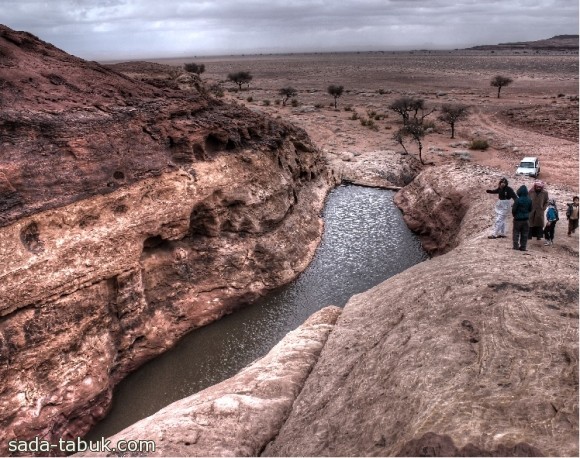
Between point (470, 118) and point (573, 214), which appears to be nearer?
point (573, 214)

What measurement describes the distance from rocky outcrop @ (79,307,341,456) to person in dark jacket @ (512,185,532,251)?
22.4 feet

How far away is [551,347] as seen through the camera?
9.02 meters

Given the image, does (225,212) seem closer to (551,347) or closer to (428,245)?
(428,245)

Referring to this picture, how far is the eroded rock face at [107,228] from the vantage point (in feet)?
40.8

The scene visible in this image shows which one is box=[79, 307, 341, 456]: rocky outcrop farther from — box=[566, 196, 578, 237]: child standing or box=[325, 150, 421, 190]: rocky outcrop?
box=[325, 150, 421, 190]: rocky outcrop

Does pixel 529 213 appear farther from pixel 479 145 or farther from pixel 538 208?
pixel 479 145

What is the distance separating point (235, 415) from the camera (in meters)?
10.7

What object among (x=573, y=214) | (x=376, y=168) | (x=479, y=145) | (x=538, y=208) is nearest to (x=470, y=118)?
(x=479, y=145)

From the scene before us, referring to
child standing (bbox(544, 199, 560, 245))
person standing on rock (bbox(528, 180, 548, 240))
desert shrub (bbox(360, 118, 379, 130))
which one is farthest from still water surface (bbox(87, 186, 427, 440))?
desert shrub (bbox(360, 118, 379, 130))

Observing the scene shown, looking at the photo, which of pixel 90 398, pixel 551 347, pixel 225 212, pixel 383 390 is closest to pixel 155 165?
pixel 225 212

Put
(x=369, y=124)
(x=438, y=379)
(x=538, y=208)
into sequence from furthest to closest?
(x=369, y=124)
(x=538, y=208)
(x=438, y=379)

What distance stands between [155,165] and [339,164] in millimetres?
22479

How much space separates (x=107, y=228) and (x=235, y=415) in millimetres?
7162

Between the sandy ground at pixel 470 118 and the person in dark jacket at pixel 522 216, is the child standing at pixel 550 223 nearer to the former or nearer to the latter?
the person in dark jacket at pixel 522 216
